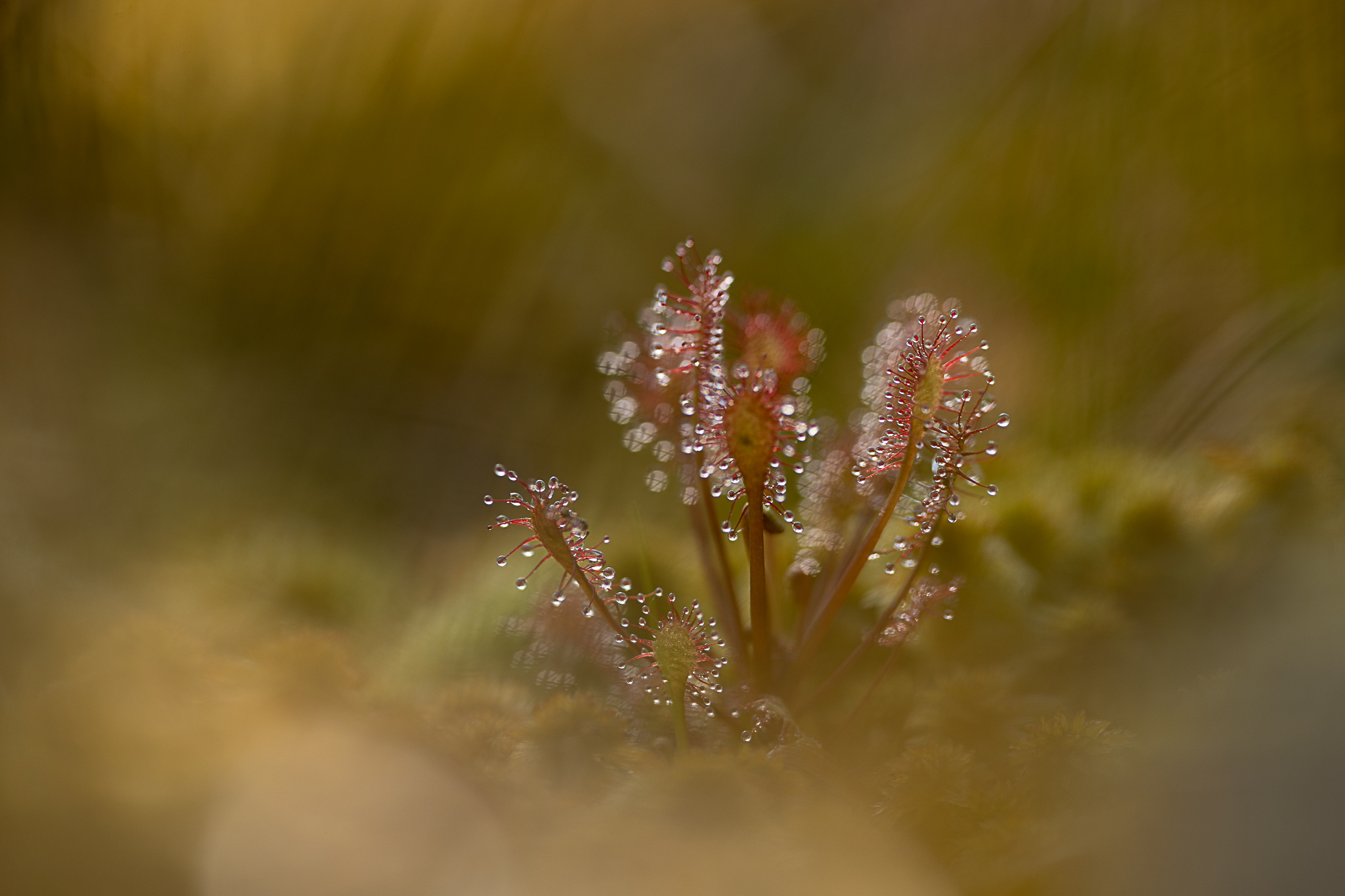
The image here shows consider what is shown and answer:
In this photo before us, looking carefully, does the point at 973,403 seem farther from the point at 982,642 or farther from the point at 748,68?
the point at 748,68

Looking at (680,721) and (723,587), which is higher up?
(723,587)

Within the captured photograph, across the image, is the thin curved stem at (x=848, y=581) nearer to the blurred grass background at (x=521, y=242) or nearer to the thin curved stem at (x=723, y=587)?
the thin curved stem at (x=723, y=587)

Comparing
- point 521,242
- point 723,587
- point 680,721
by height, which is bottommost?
point 680,721

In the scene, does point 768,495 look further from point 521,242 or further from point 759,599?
point 521,242

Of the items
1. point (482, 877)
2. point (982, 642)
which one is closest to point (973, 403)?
point (982, 642)

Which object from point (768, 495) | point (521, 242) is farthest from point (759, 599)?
point (521, 242)

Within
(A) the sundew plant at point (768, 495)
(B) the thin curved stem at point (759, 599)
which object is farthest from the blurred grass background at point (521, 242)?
(B) the thin curved stem at point (759, 599)

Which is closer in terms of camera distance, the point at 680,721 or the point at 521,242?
the point at 680,721
